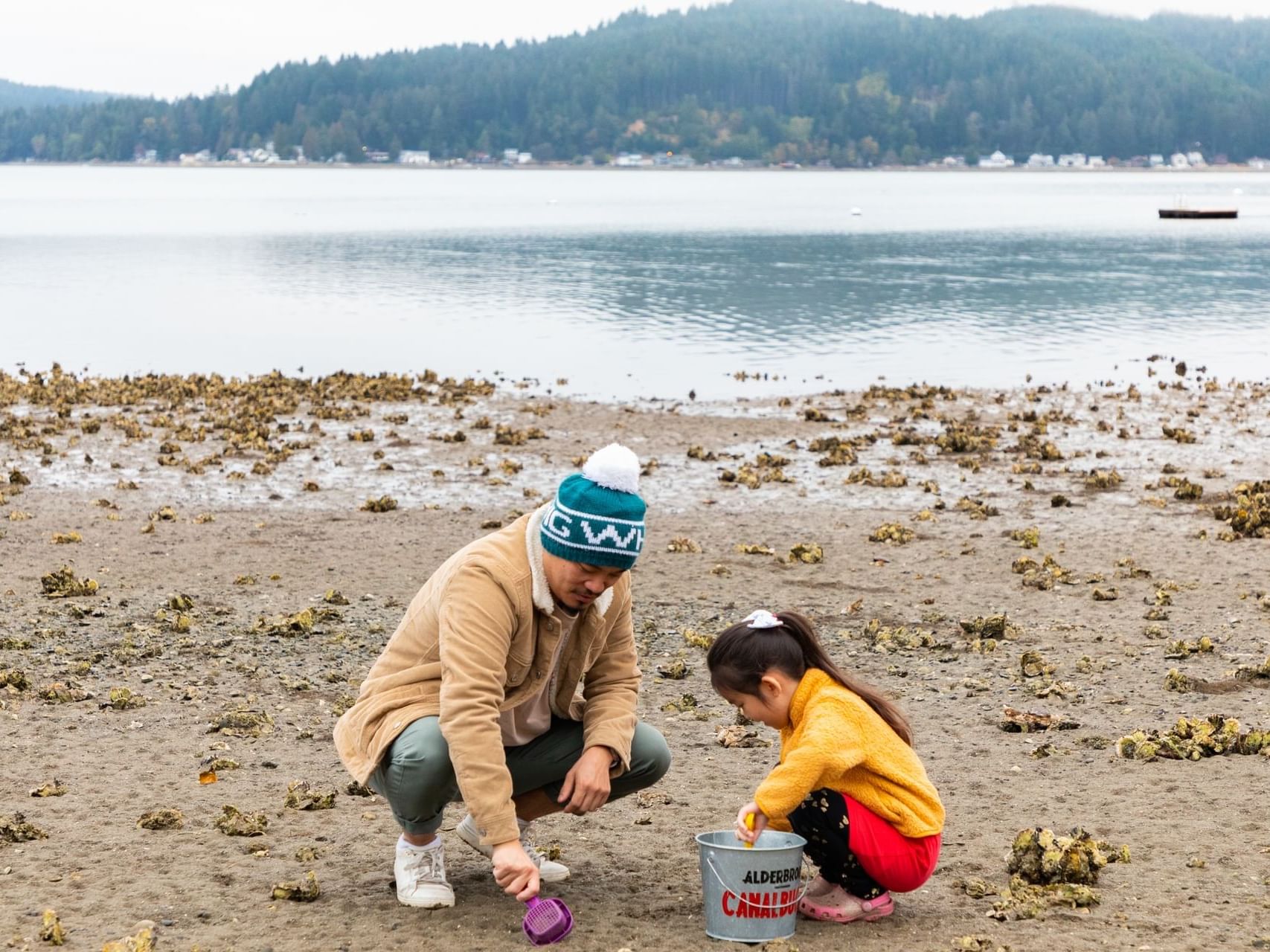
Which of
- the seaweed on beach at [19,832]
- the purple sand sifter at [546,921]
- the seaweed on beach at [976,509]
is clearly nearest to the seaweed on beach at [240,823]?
the seaweed on beach at [19,832]

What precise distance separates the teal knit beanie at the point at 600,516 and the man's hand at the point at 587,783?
736 millimetres

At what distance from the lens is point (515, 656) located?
4.46 metres

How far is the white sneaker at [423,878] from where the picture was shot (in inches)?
184

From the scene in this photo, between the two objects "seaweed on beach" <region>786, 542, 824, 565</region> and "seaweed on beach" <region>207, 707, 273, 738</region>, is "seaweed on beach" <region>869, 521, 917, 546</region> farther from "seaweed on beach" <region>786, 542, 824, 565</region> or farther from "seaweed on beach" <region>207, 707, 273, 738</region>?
"seaweed on beach" <region>207, 707, 273, 738</region>

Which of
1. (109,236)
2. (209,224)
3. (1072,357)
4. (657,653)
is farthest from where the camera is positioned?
(209,224)

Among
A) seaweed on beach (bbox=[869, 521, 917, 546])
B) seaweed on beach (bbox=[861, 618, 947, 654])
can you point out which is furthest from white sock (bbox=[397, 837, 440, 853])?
seaweed on beach (bbox=[869, 521, 917, 546])

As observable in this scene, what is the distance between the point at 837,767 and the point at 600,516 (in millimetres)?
1034

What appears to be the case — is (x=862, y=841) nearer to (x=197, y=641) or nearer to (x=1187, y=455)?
(x=197, y=641)

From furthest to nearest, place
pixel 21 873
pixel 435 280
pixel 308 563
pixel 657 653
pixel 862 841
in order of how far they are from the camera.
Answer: pixel 435 280, pixel 308 563, pixel 657 653, pixel 21 873, pixel 862 841

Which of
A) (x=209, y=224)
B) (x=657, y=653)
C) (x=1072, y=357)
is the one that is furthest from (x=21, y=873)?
(x=209, y=224)

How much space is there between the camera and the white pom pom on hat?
13.7 ft

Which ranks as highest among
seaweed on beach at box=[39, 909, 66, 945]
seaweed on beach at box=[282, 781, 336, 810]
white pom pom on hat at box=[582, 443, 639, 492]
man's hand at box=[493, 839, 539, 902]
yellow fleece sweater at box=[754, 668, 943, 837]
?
white pom pom on hat at box=[582, 443, 639, 492]

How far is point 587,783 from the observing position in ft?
15.0

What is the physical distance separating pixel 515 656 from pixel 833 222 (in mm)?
90133
